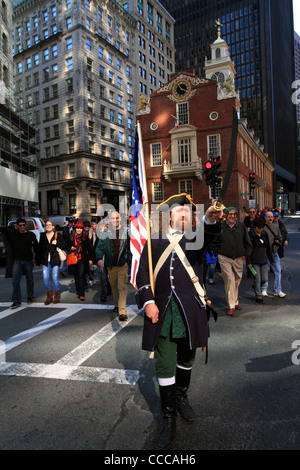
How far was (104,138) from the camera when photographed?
44656mm

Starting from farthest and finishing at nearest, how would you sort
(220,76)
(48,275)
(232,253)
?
(220,76), (48,275), (232,253)

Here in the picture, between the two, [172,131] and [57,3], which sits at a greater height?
[57,3]

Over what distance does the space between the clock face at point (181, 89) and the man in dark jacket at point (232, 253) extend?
109 ft

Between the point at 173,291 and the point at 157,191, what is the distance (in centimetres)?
3495

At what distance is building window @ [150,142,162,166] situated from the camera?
3675 cm

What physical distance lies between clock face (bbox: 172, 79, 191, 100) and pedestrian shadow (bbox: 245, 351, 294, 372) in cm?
3600

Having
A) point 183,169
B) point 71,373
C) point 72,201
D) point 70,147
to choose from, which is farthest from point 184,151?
point 71,373

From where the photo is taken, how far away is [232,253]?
19.4 feet

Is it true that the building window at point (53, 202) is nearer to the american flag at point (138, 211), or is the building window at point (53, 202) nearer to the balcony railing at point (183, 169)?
the balcony railing at point (183, 169)

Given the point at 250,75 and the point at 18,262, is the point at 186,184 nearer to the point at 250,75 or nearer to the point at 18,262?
the point at 18,262

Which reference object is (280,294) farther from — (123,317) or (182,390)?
(182,390)

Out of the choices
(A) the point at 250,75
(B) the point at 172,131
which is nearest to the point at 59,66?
(B) the point at 172,131

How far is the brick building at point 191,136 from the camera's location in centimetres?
3341

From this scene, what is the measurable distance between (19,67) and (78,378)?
56.3 m
